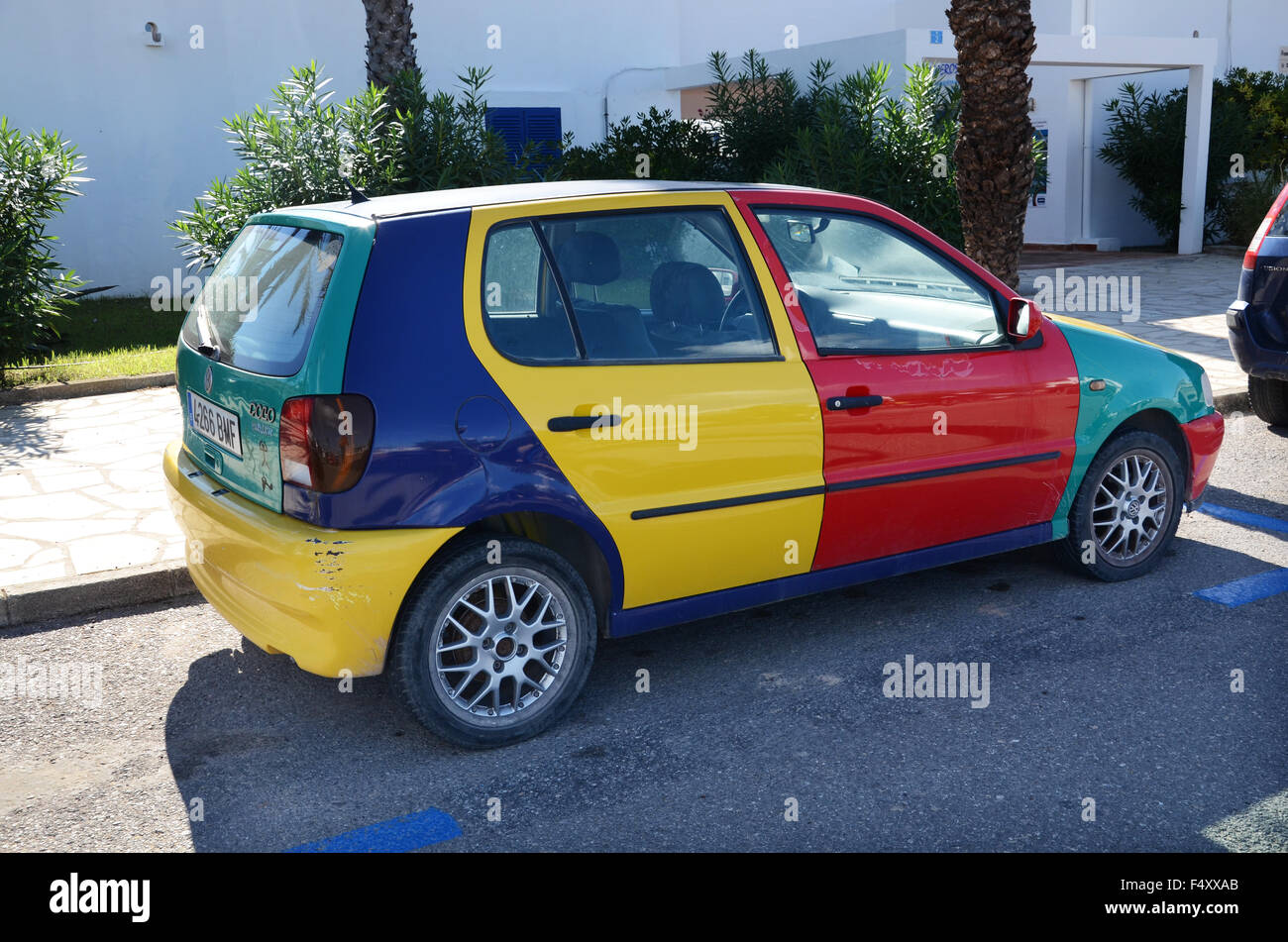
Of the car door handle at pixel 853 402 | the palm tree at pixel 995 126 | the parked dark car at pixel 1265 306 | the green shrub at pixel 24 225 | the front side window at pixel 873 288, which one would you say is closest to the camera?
the car door handle at pixel 853 402

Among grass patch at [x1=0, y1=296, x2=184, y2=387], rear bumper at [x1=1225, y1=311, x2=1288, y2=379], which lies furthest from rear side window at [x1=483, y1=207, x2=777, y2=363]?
grass patch at [x1=0, y1=296, x2=184, y2=387]

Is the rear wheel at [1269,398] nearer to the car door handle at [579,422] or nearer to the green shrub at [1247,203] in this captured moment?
the car door handle at [579,422]

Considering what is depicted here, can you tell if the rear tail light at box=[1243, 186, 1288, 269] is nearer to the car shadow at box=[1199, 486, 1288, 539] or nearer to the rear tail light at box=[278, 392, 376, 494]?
the car shadow at box=[1199, 486, 1288, 539]

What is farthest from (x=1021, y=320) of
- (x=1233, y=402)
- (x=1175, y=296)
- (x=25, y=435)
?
(x=1175, y=296)

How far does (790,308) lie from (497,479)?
127 cm

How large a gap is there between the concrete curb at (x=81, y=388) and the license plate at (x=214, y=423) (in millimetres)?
5445

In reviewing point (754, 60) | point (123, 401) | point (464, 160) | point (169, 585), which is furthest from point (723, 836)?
point (754, 60)

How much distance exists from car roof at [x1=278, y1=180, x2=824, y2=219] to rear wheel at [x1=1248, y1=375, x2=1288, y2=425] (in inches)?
206

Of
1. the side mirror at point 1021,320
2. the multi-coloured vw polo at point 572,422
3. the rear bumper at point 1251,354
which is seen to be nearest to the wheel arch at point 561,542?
the multi-coloured vw polo at point 572,422

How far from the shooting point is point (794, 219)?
4297 millimetres

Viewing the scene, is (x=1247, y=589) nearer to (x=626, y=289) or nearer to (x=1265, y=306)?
(x=1265, y=306)

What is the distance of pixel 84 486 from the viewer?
6527 millimetres

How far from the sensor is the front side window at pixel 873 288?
4.24 metres

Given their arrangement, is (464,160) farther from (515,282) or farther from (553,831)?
(553,831)
